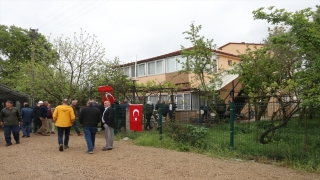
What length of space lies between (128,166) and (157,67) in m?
19.9

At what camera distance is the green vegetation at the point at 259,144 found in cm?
841

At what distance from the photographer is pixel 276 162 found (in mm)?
8664

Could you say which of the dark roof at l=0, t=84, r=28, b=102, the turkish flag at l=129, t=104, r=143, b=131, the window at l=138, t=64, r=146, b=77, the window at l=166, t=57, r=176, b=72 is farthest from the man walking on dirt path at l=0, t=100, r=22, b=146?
the window at l=138, t=64, r=146, b=77

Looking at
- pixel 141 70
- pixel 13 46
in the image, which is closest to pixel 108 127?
pixel 141 70

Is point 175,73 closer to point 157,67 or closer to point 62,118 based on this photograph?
point 157,67

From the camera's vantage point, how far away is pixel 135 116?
1340 cm

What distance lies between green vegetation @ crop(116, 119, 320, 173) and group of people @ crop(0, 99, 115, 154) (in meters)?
1.85

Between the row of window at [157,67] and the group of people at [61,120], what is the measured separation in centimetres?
Result: 1065

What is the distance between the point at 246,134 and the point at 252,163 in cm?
174

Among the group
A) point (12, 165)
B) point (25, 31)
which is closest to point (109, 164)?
point (12, 165)

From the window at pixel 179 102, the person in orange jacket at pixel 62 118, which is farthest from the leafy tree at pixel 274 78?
the person in orange jacket at pixel 62 118

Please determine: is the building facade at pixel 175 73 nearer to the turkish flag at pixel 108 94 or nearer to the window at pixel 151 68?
the window at pixel 151 68

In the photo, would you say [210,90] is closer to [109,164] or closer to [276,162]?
[276,162]

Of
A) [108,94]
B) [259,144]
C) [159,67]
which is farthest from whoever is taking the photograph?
[159,67]
